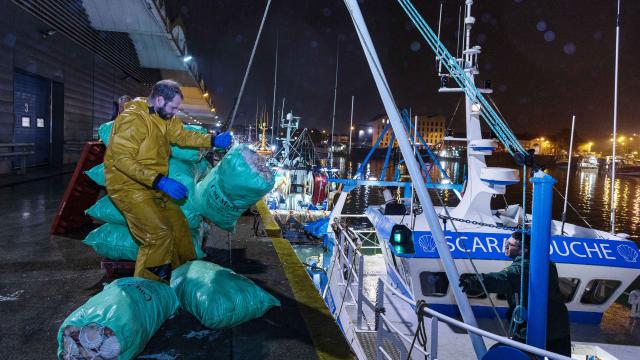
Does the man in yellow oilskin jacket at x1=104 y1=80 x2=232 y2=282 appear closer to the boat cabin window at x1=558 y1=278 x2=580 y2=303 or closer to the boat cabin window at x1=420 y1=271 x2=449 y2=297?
the boat cabin window at x1=420 y1=271 x2=449 y2=297

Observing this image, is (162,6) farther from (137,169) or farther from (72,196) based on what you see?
(137,169)

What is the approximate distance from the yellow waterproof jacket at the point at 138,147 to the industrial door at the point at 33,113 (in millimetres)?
15032

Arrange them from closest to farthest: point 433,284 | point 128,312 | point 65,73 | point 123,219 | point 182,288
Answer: point 128,312, point 182,288, point 123,219, point 433,284, point 65,73

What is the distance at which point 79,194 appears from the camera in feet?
20.4

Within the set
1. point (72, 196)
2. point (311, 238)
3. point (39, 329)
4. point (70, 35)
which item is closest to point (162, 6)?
point (70, 35)

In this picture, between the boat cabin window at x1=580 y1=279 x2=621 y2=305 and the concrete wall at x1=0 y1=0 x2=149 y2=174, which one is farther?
the concrete wall at x1=0 y1=0 x2=149 y2=174

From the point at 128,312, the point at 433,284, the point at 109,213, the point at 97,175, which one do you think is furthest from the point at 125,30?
the point at 128,312

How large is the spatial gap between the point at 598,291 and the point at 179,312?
868cm

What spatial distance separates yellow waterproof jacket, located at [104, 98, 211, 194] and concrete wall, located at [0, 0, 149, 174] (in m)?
14.0

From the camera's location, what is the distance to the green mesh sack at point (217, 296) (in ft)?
11.1

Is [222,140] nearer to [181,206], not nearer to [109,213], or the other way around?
[181,206]

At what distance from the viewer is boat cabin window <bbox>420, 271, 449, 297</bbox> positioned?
8.57 m

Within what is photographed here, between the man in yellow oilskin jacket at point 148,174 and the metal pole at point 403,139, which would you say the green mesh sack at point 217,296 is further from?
the metal pole at point 403,139

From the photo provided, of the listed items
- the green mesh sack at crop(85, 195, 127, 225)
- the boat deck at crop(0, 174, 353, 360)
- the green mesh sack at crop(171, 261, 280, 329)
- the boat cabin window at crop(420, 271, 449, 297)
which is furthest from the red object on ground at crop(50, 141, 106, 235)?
the boat cabin window at crop(420, 271, 449, 297)
